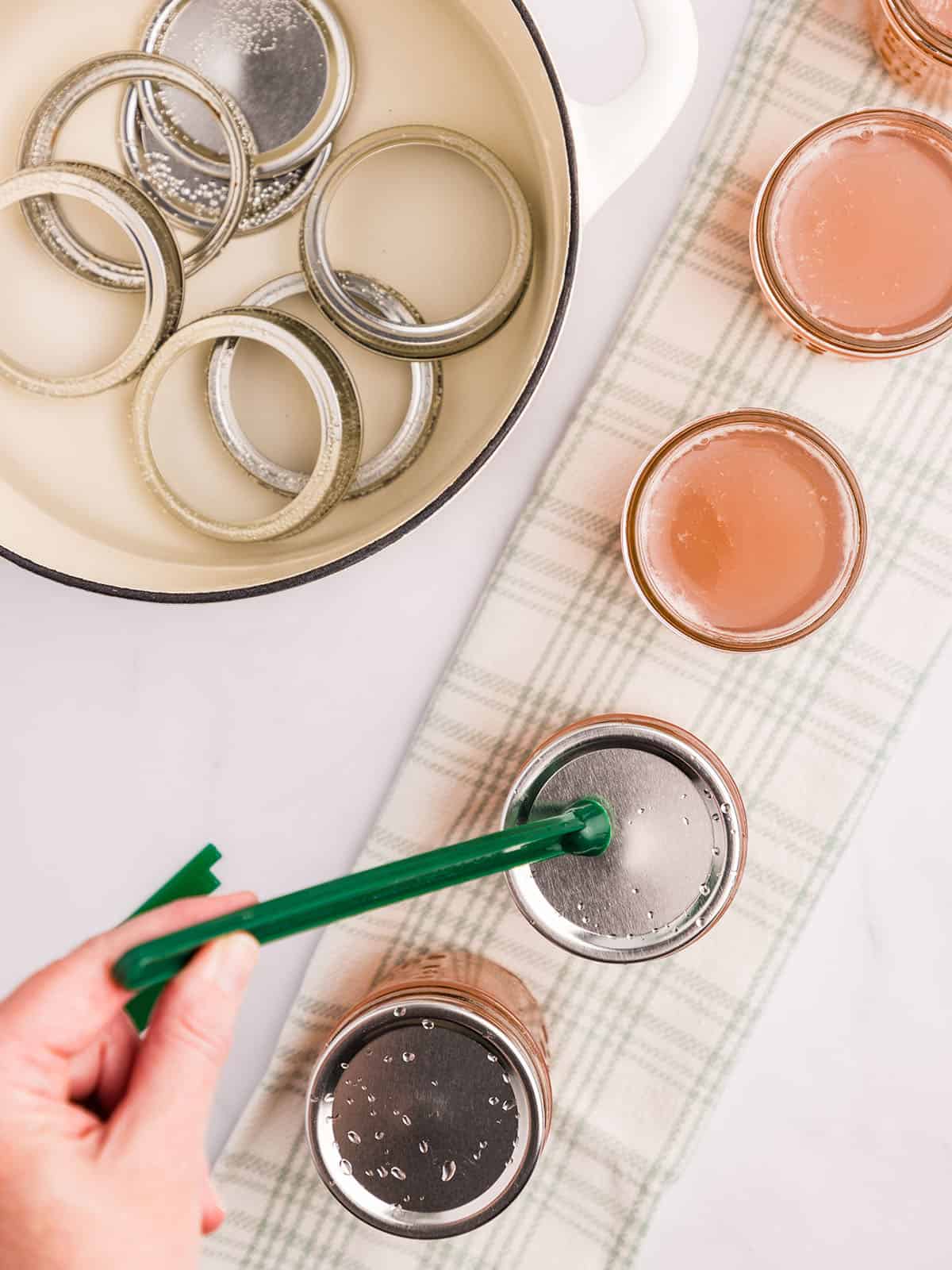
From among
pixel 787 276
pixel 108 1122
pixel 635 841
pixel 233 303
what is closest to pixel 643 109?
pixel 787 276

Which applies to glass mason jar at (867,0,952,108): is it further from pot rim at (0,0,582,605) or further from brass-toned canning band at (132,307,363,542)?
brass-toned canning band at (132,307,363,542)

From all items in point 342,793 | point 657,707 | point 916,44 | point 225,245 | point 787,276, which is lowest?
point 342,793

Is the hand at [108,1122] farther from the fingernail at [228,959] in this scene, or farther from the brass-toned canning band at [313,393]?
the brass-toned canning band at [313,393]

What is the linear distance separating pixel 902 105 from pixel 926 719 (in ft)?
0.97

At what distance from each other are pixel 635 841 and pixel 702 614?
0.11 m

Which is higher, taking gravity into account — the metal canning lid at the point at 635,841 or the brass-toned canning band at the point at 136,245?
the brass-toned canning band at the point at 136,245

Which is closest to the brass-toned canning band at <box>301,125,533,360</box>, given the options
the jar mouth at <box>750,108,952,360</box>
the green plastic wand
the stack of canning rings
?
the stack of canning rings

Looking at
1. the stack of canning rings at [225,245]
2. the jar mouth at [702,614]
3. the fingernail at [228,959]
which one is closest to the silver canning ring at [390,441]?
the stack of canning rings at [225,245]

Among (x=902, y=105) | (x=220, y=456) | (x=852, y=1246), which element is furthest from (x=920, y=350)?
(x=852, y=1246)

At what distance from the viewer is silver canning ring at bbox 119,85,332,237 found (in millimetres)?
532

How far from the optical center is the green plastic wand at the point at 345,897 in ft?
1.31

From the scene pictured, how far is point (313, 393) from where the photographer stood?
53 centimetres

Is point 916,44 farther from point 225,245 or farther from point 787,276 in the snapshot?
point 225,245

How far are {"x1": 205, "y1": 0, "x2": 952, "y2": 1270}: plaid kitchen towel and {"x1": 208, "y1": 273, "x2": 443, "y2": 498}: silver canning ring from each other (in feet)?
0.22
